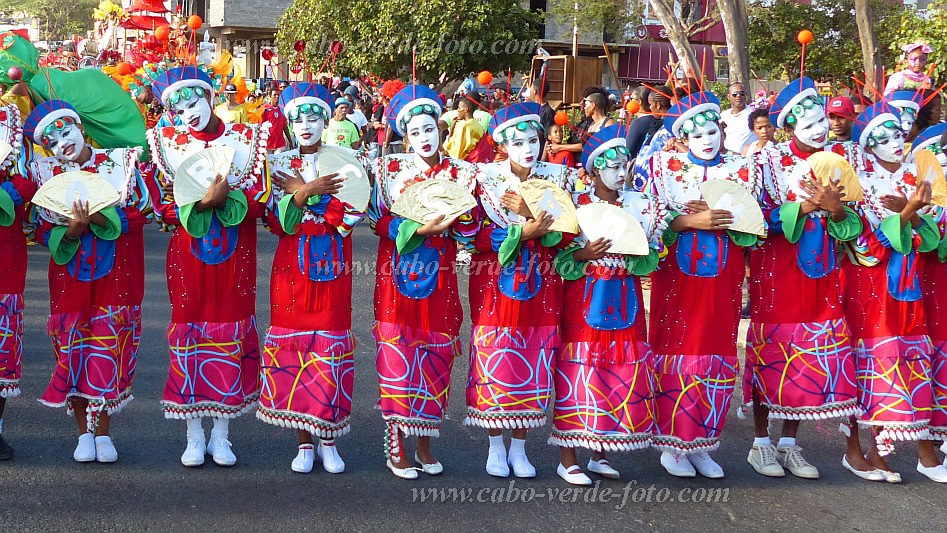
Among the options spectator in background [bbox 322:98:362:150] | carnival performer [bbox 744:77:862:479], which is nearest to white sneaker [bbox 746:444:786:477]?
carnival performer [bbox 744:77:862:479]

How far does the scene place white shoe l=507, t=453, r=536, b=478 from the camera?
529cm

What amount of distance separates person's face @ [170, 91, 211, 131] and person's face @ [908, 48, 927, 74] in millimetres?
5180

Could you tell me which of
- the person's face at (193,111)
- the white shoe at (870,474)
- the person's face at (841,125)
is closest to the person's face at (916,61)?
the person's face at (841,125)

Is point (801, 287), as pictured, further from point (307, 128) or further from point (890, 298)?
A: point (307, 128)

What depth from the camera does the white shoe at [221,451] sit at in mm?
5297

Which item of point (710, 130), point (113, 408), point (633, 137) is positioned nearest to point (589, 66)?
point (633, 137)

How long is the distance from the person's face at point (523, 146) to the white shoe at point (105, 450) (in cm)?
236

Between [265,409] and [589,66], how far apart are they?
8587mm

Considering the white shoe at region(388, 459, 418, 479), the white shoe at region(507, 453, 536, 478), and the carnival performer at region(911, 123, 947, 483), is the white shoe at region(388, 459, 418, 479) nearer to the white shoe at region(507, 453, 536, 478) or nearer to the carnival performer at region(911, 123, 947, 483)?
the white shoe at region(507, 453, 536, 478)

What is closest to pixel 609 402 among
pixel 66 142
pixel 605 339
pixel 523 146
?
pixel 605 339

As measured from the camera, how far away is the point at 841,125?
6016 millimetres

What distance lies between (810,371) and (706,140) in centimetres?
121

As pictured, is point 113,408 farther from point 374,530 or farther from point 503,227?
point 503,227

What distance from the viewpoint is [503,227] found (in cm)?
514
